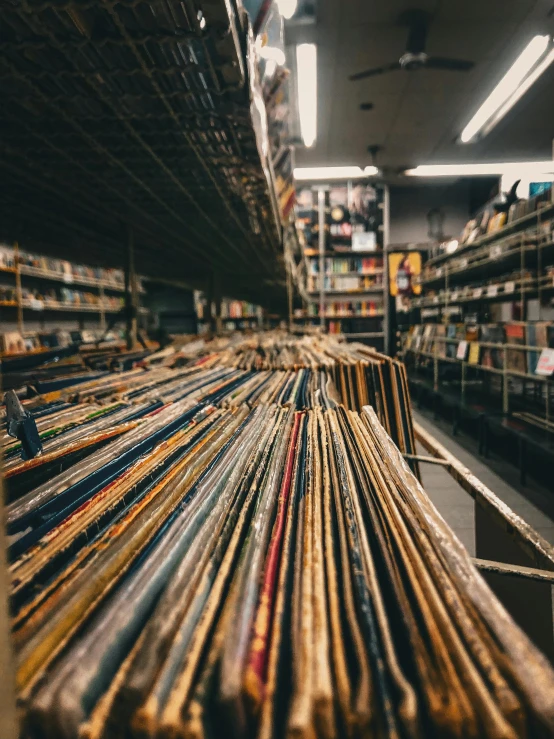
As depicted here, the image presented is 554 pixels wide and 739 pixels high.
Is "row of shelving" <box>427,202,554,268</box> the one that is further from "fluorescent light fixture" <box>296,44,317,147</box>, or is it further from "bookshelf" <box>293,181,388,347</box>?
"bookshelf" <box>293,181,388,347</box>

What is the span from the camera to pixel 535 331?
365cm

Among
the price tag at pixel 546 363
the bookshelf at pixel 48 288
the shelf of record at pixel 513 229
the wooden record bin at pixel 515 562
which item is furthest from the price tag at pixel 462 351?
the bookshelf at pixel 48 288

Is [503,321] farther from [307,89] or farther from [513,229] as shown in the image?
[307,89]

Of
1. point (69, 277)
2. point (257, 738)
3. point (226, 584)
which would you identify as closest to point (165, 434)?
point (226, 584)

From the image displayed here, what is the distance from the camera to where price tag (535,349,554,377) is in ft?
10.5

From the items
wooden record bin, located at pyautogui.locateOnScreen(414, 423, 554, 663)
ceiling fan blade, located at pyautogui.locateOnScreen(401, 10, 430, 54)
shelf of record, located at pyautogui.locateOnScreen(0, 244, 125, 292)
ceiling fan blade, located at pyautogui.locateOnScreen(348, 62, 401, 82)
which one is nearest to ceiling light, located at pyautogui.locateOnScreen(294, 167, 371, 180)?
ceiling fan blade, located at pyautogui.locateOnScreen(348, 62, 401, 82)

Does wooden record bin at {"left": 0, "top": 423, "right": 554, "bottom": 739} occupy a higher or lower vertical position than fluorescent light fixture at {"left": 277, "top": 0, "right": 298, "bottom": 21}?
lower

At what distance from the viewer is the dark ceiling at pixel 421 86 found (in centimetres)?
457

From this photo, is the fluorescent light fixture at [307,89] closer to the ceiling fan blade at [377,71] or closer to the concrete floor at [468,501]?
the ceiling fan blade at [377,71]

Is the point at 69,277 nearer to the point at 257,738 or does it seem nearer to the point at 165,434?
the point at 165,434

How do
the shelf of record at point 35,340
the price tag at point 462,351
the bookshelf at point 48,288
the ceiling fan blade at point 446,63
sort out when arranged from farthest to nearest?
the bookshelf at point 48,288 → the price tag at point 462,351 → the shelf of record at point 35,340 → the ceiling fan blade at point 446,63

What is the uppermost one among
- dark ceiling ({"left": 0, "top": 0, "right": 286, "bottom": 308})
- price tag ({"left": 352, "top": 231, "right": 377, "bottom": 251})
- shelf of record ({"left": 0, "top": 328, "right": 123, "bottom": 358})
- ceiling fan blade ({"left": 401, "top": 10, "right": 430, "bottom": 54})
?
ceiling fan blade ({"left": 401, "top": 10, "right": 430, "bottom": 54})

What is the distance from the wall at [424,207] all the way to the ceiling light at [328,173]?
6.29 feet

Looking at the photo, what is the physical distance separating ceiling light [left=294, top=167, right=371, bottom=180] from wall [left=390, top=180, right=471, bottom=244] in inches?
75.5
